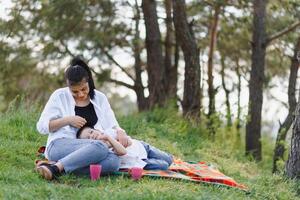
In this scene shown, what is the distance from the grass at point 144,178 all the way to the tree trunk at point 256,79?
1.82 metres

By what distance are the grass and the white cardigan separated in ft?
1.32

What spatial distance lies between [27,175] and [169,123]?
15.6ft

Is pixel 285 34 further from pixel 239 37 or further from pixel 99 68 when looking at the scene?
pixel 99 68

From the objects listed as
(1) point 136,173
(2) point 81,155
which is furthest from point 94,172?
(1) point 136,173

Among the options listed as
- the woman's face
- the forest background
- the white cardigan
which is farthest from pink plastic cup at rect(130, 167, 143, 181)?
the forest background

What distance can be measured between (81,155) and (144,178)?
0.59m

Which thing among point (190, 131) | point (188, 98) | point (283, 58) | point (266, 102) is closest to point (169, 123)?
point (190, 131)

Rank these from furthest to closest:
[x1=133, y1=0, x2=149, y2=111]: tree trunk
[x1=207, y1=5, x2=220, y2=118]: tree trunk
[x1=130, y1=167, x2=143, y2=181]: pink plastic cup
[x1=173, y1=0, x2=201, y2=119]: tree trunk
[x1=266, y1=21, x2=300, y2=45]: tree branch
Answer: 1. [x1=207, y1=5, x2=220, y2=118]: tree trunk
2. [x1=133, y1=0, x2=149, y2=111]: tree trunk
3. [x1=266, y1=21, x2=300, y2=45]: tree branch
4. [x1=173, y1=0, x2=201, y2=119]: tree trunk
5. [x1=130, y1=167, x2=143, y2=181]: pink plastic cup

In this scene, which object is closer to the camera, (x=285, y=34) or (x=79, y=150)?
(x=79, y=150)

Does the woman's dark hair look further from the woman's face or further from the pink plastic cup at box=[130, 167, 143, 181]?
the pink plastic cup at box=[130, 167, 143, 181]

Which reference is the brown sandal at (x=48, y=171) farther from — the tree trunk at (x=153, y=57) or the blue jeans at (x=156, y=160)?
the tree trunk at (x=153, y=57)

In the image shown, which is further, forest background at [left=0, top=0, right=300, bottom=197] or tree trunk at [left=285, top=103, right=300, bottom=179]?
forest background at [left=0, top=0, right=300, bottom=197]

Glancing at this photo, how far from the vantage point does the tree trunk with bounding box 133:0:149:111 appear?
12320mm

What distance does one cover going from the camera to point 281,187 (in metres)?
6.43
